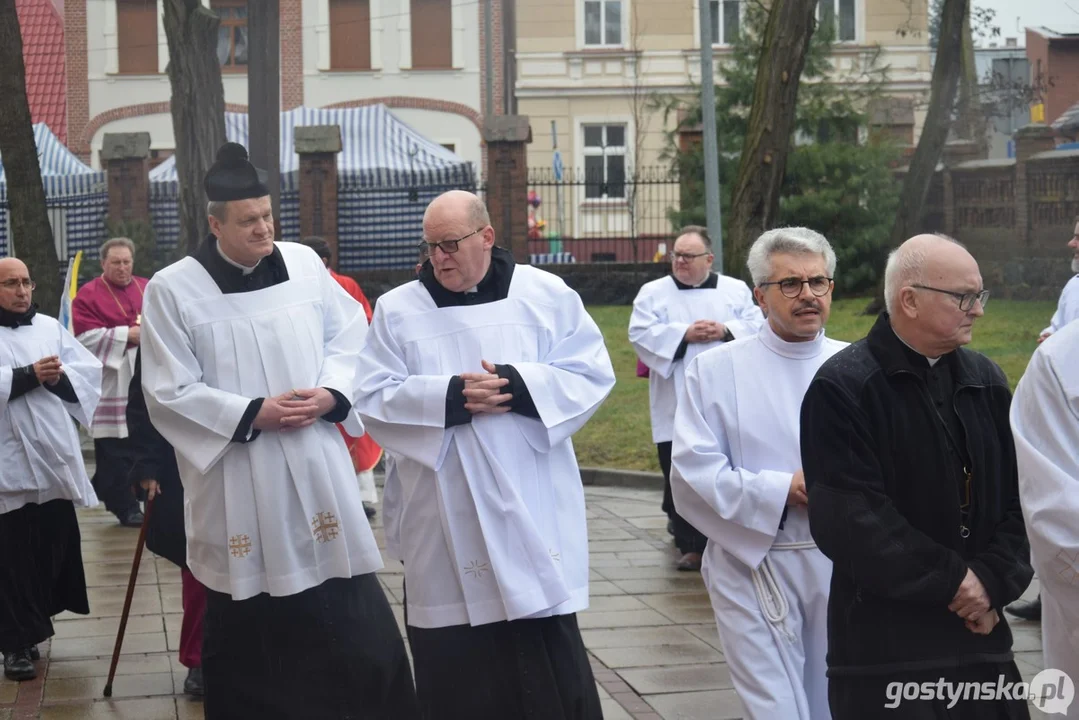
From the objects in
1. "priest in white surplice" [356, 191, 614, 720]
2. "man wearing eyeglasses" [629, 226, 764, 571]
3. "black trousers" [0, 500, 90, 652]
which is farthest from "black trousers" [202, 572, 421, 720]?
"man wearing eyeglasses" [629, 226, 764, 571]

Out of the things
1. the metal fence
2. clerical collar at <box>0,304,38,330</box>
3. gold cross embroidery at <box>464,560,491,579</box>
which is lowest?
gold cross embroidery at <box>464,560,491,579</box>

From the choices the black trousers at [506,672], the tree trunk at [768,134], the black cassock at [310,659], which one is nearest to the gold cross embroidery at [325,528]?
the black cassock at [310,659]

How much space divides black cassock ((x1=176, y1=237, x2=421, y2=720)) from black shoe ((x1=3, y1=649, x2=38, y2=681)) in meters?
1.87

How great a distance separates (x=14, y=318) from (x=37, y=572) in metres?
1.29

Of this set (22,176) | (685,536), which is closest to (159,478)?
(685,536)

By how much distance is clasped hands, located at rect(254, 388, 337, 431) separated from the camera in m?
5.51

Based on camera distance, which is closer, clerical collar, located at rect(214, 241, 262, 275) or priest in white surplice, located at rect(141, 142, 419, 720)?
priest in white surplice, located at rect(141, 142, 419, 720)

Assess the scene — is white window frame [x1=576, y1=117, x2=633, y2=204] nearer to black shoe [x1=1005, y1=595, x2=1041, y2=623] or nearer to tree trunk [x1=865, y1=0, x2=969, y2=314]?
tree trunk [x1=865, y1=0, x2=969, y2=314]

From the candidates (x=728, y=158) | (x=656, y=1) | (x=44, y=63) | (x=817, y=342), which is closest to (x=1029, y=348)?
(x=728, y=158)

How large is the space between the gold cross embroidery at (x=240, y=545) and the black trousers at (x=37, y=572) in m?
Answer: 2.22

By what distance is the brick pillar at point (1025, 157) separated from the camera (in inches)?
927

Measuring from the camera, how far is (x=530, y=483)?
17.1 ft

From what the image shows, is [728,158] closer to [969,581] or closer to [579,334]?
[579,334]

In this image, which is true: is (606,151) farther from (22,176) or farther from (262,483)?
(262,483)
